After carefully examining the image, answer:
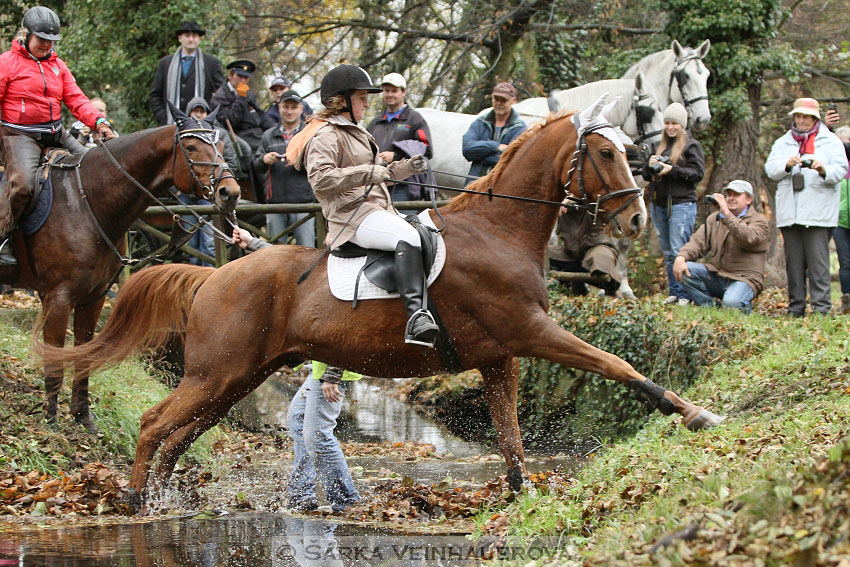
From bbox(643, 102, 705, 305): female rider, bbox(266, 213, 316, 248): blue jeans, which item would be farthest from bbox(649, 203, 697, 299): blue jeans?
bbox(266, 213, 316, 248): blue jeans

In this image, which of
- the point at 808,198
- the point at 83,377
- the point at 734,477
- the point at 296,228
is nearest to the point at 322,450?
the point at 83,377

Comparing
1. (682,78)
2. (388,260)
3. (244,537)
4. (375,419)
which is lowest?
(375,419)

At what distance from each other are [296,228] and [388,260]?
18.8ft

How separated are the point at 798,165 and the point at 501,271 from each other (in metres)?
6.35

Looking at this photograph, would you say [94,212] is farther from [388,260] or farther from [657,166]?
[657,166]

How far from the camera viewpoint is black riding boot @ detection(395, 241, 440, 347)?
265 inches

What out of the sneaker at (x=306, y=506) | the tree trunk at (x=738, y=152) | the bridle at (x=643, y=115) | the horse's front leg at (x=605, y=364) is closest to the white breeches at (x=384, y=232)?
the horse's front leg at (x=605, y=364)

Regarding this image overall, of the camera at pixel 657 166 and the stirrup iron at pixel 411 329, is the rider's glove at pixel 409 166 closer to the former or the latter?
the stirrup iron at pixel 411 329

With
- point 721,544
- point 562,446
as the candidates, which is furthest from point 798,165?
point 721,544

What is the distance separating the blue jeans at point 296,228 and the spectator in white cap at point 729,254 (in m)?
4.52

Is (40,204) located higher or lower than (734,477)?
higher

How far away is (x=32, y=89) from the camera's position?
30.1 feet

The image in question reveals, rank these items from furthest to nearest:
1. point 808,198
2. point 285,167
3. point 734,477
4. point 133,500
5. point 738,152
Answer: point 738,152 < point 285,167 < point 808,198 < point 133,500 < point 734,477

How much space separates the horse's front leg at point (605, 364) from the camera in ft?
21.5
